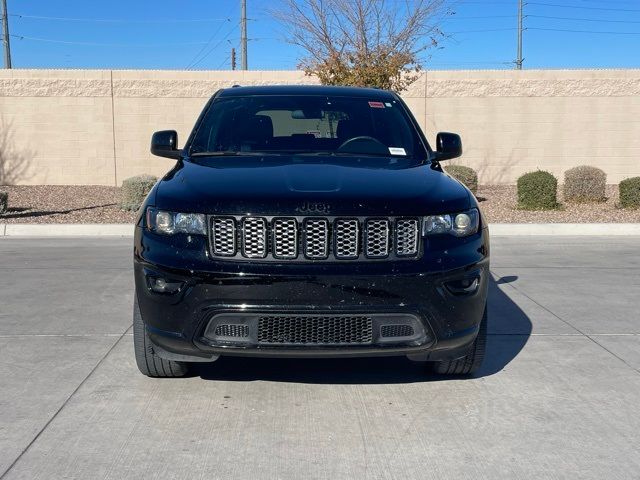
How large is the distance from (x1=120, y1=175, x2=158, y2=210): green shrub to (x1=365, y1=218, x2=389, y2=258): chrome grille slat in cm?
1052

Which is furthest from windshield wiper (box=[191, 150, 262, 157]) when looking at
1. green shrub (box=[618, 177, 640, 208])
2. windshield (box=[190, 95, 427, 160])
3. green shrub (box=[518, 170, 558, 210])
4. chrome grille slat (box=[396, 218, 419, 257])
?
green shrub (box=[618, 177, 640, 208])

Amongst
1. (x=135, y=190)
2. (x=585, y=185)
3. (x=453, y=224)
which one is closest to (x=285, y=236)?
(x=453, y=224)

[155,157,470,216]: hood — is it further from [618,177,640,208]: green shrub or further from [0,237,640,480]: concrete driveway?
[618,177,640,208]: green shrub

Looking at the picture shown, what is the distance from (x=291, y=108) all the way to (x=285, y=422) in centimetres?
255

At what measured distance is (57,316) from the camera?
6.59m

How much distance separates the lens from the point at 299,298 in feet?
13.1

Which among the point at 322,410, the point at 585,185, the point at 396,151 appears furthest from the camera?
the point at 585,185

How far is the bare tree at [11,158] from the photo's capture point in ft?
66.4

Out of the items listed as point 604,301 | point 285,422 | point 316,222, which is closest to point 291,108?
point 316,222

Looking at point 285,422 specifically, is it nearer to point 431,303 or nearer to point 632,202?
point 431,303

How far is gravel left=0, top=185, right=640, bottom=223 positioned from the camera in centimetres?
1338

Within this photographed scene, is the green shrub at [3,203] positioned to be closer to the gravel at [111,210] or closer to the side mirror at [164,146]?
the gravel at [111,210]

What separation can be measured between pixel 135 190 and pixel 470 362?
10458mm

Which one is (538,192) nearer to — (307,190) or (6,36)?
(307,190)
